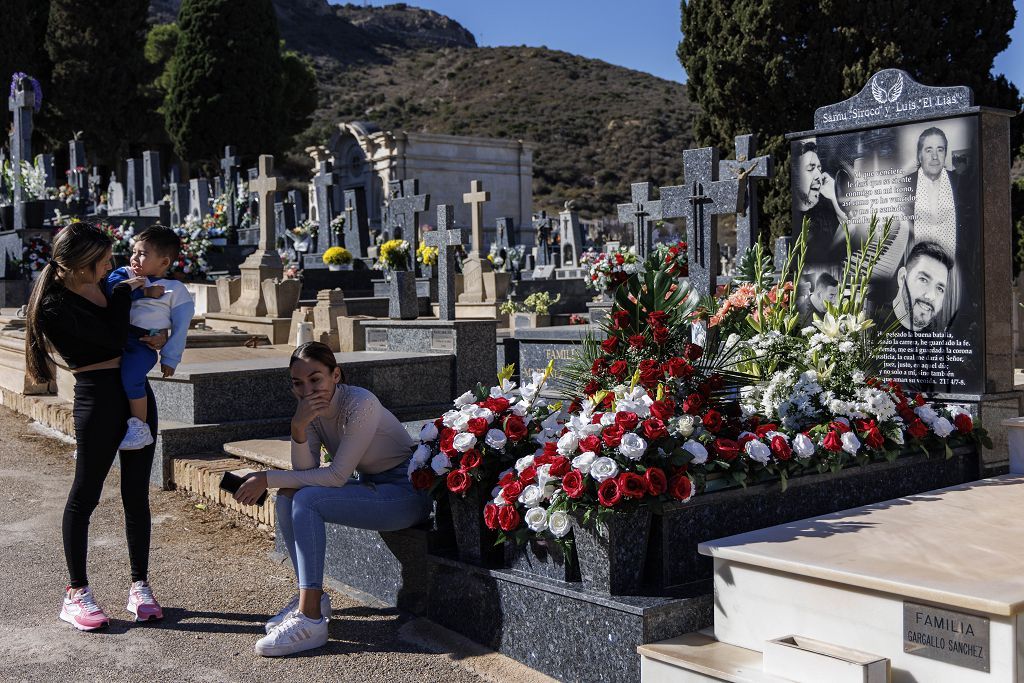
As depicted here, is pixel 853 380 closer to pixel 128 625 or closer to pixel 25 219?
pixel 128 625

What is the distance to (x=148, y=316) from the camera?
13.8 ft

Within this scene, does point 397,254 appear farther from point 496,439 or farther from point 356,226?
point 496,439

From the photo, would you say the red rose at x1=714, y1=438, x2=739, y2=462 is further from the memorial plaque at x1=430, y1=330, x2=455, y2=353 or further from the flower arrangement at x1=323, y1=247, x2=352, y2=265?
the flower arrangement at x1=323, y1=247, x2=352, y2=265

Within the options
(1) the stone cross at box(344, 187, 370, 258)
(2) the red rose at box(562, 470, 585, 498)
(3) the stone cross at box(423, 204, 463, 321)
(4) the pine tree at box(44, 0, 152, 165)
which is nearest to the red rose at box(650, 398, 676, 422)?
(2) the red rose at box(562, 470, 585, 498)

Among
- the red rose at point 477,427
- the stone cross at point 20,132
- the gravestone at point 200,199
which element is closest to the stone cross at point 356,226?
the gravestone at point 200,199

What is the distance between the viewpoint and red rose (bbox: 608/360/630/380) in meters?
4.12

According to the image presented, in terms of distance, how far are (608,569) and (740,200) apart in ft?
21.1

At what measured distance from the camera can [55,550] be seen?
5.23 metres

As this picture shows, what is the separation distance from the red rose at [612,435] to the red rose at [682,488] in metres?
0.24

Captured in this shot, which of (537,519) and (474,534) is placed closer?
(537,519)

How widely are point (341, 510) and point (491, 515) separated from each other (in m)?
0.65

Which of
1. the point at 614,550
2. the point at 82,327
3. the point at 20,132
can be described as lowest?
the point at 614,550

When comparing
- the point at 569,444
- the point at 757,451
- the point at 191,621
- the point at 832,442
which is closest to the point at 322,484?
the point at 191,621

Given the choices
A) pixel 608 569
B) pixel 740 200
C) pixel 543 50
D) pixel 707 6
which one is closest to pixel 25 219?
pixel 740 200
